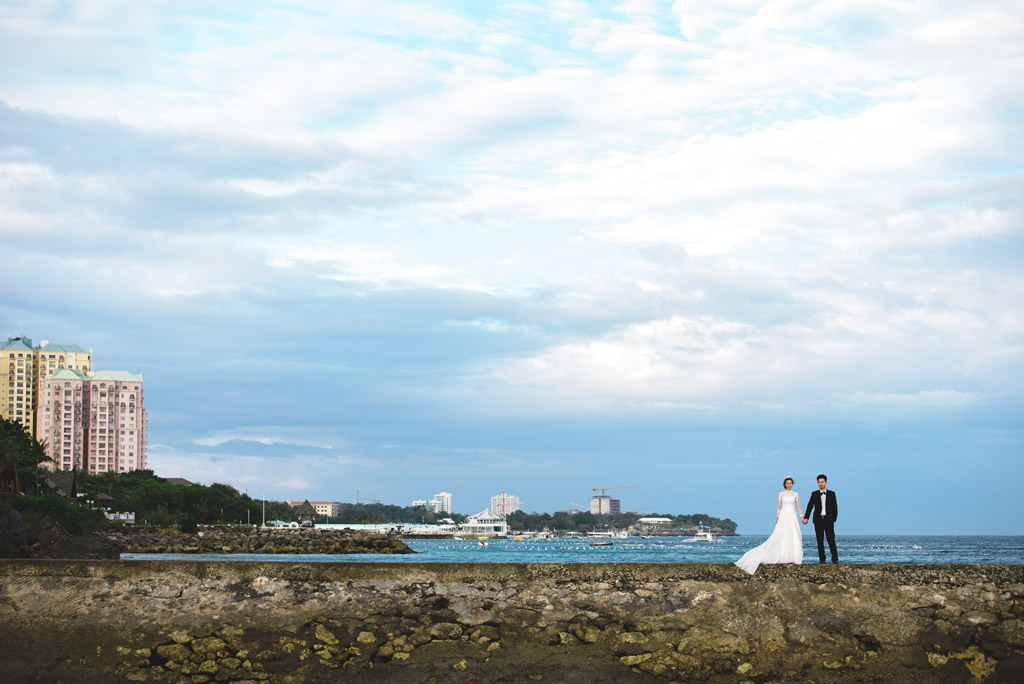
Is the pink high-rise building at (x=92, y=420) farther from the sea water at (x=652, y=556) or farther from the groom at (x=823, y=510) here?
the groom at (x=823, y=510)

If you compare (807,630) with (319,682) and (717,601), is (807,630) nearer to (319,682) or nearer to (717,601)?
(717,601)

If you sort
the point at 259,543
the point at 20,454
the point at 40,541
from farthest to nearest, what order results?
the point at 259,543 → the point at 20,454 → the point at 40,541

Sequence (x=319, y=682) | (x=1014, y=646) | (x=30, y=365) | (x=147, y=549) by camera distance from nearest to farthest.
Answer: (x=319, y=682) → (x=1014, y=646) → (x=147, y=549) → (x=30, y=365)

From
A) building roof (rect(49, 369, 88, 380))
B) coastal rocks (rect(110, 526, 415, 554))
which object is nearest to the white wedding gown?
coastal rocks (rect(110, 526, 415, 554))

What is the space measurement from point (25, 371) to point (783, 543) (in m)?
186

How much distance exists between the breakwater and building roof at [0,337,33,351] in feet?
602

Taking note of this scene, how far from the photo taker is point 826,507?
39.2ft

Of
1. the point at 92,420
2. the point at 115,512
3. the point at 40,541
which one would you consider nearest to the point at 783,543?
the point at 40,541

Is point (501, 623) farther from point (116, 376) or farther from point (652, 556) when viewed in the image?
point (116, 376)

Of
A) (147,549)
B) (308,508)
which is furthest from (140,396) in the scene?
(147,549)

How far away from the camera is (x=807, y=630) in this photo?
28.8 ft

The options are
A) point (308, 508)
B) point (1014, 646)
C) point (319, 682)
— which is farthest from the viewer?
point (308, 508)

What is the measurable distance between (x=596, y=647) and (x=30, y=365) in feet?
615

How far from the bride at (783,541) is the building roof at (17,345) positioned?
184513 mm
